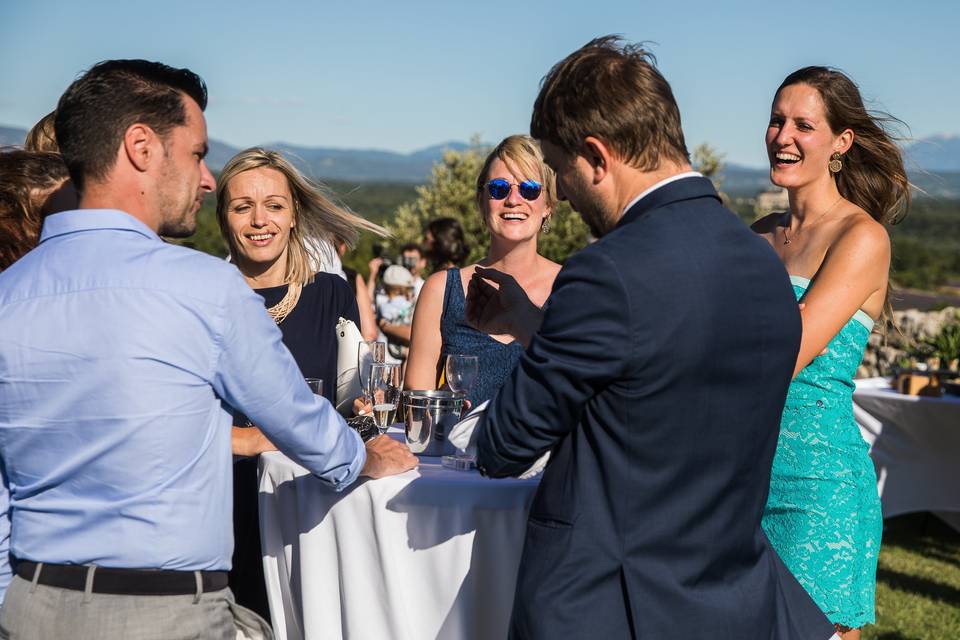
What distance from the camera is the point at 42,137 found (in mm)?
4141

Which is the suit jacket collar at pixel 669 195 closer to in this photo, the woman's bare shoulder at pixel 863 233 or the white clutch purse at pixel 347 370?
the woman's bare shoulder at pixel 863 233

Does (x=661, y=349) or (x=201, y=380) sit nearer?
(x=661, y=349)

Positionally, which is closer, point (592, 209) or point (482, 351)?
point (592, 209)

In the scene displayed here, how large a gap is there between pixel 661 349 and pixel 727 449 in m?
0.27

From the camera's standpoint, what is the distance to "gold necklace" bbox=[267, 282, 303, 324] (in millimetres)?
3631

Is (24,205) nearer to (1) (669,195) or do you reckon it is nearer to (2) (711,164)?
(1) (669,195)

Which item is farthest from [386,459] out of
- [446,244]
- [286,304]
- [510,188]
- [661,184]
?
[446,244]

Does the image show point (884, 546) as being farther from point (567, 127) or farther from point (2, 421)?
point (2, 421)

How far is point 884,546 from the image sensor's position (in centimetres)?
714

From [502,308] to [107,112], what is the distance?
120cm

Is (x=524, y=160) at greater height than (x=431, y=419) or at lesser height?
greater

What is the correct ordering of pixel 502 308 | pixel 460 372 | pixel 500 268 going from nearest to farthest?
1. pixel 502 308
2. pixel 460 372
3. pixel 500 268

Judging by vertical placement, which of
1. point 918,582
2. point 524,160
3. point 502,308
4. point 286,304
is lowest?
point 918,582

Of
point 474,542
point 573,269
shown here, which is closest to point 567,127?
point 573,269
